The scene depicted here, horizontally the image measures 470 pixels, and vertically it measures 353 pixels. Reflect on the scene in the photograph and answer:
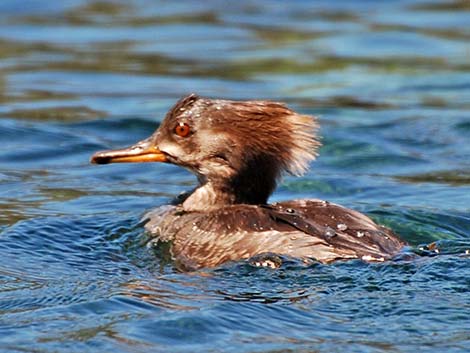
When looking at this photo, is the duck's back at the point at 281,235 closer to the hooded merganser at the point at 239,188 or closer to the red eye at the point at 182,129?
the hooded merganser at the point at 239,188

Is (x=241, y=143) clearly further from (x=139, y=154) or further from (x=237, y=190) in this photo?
(x=139, y=154)

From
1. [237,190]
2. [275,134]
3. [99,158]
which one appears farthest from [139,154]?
[275,134]

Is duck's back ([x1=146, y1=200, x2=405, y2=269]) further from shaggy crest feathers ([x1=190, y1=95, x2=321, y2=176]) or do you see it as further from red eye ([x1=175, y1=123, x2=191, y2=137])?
red eye ([x1=175, y1=123, x2=191, y2=137])

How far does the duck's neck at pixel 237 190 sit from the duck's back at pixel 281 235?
16 cm

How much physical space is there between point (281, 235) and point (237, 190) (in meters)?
0.80

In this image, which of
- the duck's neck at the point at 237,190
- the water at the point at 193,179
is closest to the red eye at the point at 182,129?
the duck's neck at the point at 237,190

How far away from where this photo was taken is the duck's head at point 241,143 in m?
8.56

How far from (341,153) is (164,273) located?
431cm

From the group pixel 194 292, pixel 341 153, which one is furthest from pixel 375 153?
Answer: pixel 194 292

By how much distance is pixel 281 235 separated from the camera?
7984 millimetres

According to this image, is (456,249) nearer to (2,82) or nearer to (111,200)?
(111,200)

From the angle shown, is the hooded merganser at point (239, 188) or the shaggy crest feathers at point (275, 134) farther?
the shaggy crest feathers at point (275, 134)

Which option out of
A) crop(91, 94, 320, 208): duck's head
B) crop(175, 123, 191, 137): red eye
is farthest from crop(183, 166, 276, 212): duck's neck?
crop(175, 123, 191, 137): red eye

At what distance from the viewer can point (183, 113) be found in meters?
8.72
